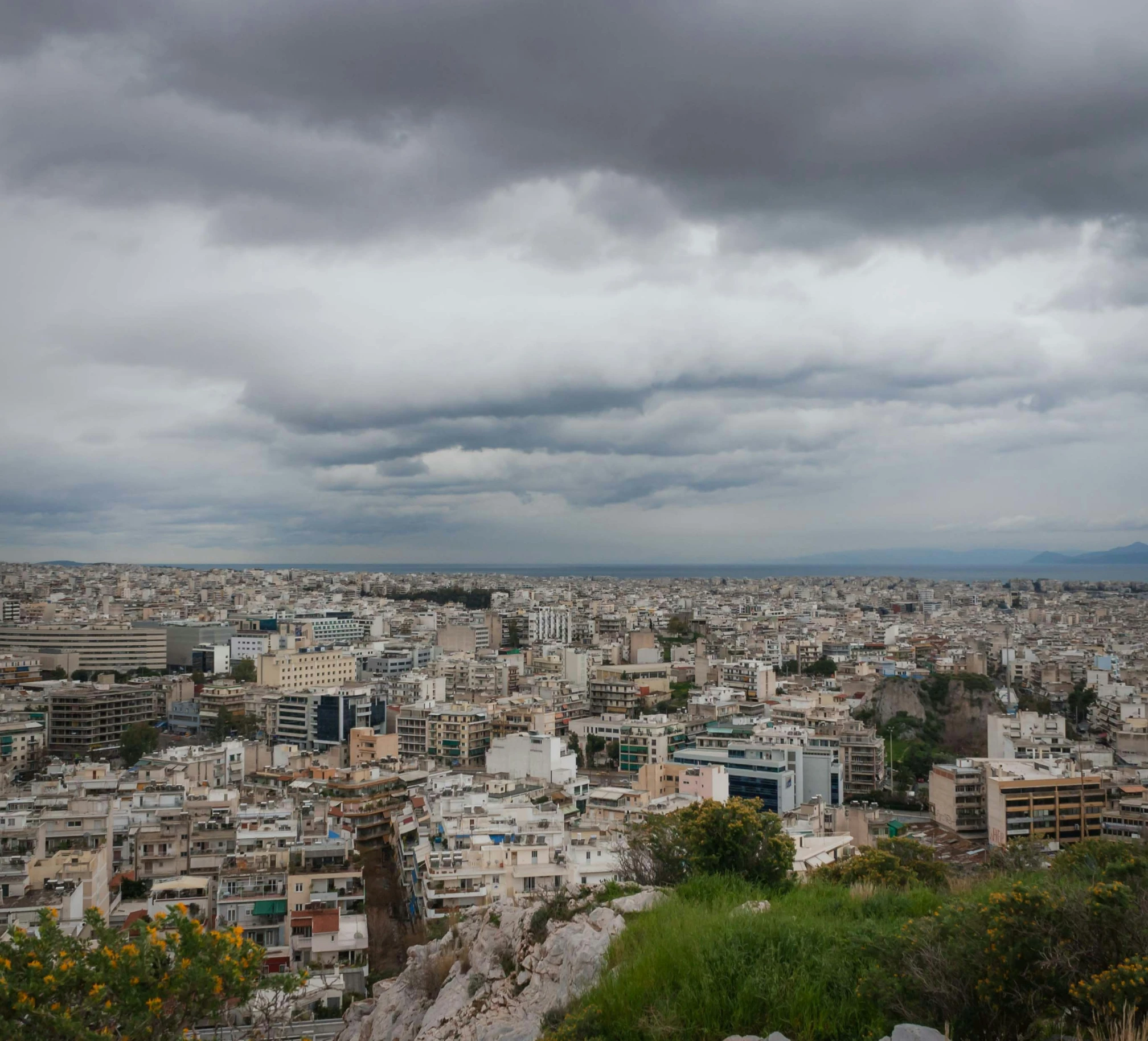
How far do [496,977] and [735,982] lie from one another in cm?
250

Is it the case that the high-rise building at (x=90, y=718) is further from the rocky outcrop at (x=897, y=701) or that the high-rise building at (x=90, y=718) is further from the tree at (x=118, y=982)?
the tree at (x=118, y=982)

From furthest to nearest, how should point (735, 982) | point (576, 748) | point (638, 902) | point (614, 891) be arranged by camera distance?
point (576, 748), point (614, 891), point (638, 902), point (735, 982)

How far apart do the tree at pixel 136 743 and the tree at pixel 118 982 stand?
2406 cm

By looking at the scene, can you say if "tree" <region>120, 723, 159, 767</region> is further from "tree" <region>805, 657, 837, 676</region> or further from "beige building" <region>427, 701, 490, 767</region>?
"tree" <region>805, 657, 837, 676</region>

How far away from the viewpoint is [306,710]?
3225cm

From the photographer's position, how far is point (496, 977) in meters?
6.27

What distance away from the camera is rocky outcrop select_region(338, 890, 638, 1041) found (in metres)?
5.38

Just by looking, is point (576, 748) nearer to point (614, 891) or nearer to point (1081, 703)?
point (1081, 703)

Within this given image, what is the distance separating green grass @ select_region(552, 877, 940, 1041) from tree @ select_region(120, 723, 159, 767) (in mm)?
24526

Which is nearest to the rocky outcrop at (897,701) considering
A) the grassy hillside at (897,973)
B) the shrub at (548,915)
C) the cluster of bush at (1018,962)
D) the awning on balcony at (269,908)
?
the awning on balcony at (269,908)

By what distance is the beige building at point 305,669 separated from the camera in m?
38.9

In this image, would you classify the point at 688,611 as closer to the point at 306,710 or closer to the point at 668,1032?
the point at 306,710

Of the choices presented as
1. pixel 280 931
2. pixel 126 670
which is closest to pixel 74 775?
pixel 280 931

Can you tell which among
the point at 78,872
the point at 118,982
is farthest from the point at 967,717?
the point at 118,982
